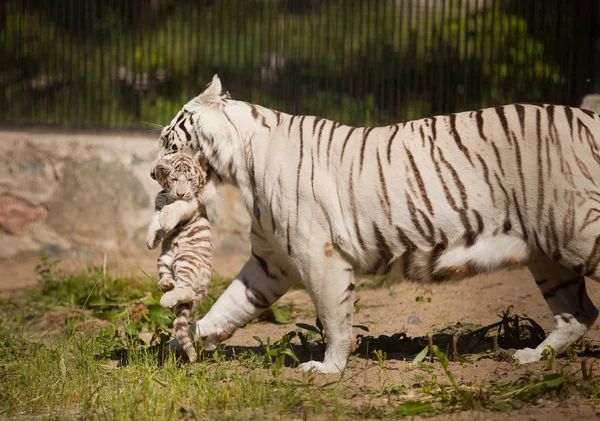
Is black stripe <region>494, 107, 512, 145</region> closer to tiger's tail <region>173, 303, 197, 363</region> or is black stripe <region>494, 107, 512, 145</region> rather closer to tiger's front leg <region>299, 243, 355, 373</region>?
tiger's front leg <region>299, 243, 355, 373</region>

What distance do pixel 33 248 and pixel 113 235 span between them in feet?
2.43

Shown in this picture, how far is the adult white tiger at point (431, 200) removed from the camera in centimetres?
404

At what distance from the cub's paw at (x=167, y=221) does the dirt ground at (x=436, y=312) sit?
0.96 m

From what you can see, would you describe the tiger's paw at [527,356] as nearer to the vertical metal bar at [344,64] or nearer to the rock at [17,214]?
the vertical metal bar at [344,64]

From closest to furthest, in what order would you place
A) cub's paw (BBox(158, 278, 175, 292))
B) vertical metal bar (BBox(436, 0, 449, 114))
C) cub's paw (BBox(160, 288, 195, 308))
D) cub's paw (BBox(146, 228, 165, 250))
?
cub's paw (BBox(160, 288, 195, 308)) → cub's paw (BBox(158, 278, 175, 292)) → cub's paw (BBox(146, 228, 165, 250)) → vertical metal bar (BBox(436, 0, 449, 114))

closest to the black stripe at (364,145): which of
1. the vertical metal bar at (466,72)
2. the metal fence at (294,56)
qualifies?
the metal fence at (294,56)

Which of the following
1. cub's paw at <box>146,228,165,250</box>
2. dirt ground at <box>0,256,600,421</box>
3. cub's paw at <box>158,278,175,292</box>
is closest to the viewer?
dirt ground at <box>0,256,600,421</box>

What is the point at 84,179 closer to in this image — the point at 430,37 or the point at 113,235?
the point at 113,235

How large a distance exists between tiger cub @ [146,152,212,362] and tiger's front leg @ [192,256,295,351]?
174 mm

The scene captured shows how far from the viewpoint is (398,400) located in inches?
149

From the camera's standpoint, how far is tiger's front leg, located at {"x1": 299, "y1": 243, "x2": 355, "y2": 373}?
4.16 metres

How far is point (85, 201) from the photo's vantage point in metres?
7.72

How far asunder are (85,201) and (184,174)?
140 inches

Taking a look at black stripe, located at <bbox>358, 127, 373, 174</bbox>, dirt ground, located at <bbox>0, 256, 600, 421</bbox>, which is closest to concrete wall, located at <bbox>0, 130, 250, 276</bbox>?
dirt ground, located at <bbox>0, 256, 600, 421</bbox>
